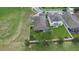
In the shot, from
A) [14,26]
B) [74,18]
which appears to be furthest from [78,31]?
[14,26]

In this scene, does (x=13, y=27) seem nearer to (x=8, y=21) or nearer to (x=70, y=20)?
(x=8, y=21)

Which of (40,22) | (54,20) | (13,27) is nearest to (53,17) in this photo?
(54,20)

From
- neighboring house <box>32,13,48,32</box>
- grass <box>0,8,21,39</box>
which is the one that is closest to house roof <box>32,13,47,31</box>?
neighboring house <box>32,13,48,32</box>

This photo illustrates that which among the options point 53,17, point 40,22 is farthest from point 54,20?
point 40,22

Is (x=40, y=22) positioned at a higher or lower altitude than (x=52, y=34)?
higher
